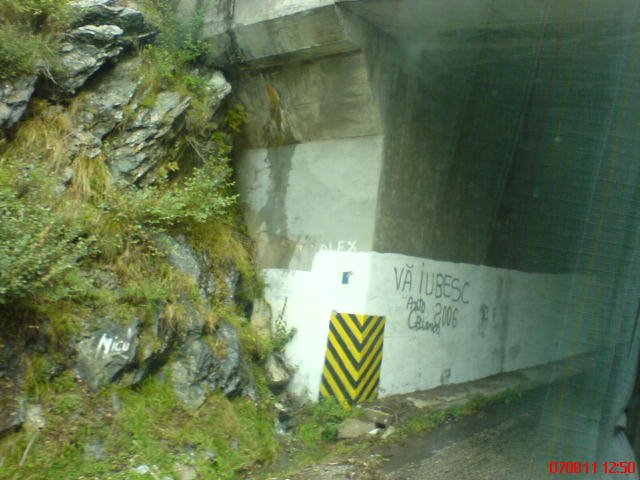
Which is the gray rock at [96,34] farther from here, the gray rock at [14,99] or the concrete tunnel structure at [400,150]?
the concrete tunnel structure at [400,150]

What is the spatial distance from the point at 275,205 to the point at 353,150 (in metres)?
1.58

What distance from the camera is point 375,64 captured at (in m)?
8.88

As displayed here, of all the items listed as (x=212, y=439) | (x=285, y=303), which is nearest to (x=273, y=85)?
(x=285, y=303)

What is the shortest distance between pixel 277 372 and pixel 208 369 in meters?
1.71

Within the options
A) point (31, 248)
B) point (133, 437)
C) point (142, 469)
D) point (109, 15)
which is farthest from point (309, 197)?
point (142, 469)

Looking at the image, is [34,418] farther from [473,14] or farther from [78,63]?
[473,14]

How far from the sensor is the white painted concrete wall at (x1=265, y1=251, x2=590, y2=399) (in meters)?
8.94

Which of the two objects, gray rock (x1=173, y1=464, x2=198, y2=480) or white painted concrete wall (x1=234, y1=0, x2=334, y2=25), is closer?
gray rock (x1=173, y1=464, x2=198, y2=480)

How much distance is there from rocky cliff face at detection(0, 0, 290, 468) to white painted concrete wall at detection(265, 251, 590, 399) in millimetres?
585

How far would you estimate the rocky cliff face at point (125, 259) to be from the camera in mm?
6551

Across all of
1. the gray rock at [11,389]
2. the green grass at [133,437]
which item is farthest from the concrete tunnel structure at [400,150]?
the gray rock at [11,389]

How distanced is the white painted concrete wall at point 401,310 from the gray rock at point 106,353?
2.93 meters

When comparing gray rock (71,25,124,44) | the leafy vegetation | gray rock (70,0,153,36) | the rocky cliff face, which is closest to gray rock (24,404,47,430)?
the rocky cliff face

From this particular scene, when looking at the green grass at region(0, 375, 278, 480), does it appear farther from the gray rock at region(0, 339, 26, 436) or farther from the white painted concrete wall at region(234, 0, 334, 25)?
the white painted concrete wall at region(234, 0, 334, 25)
